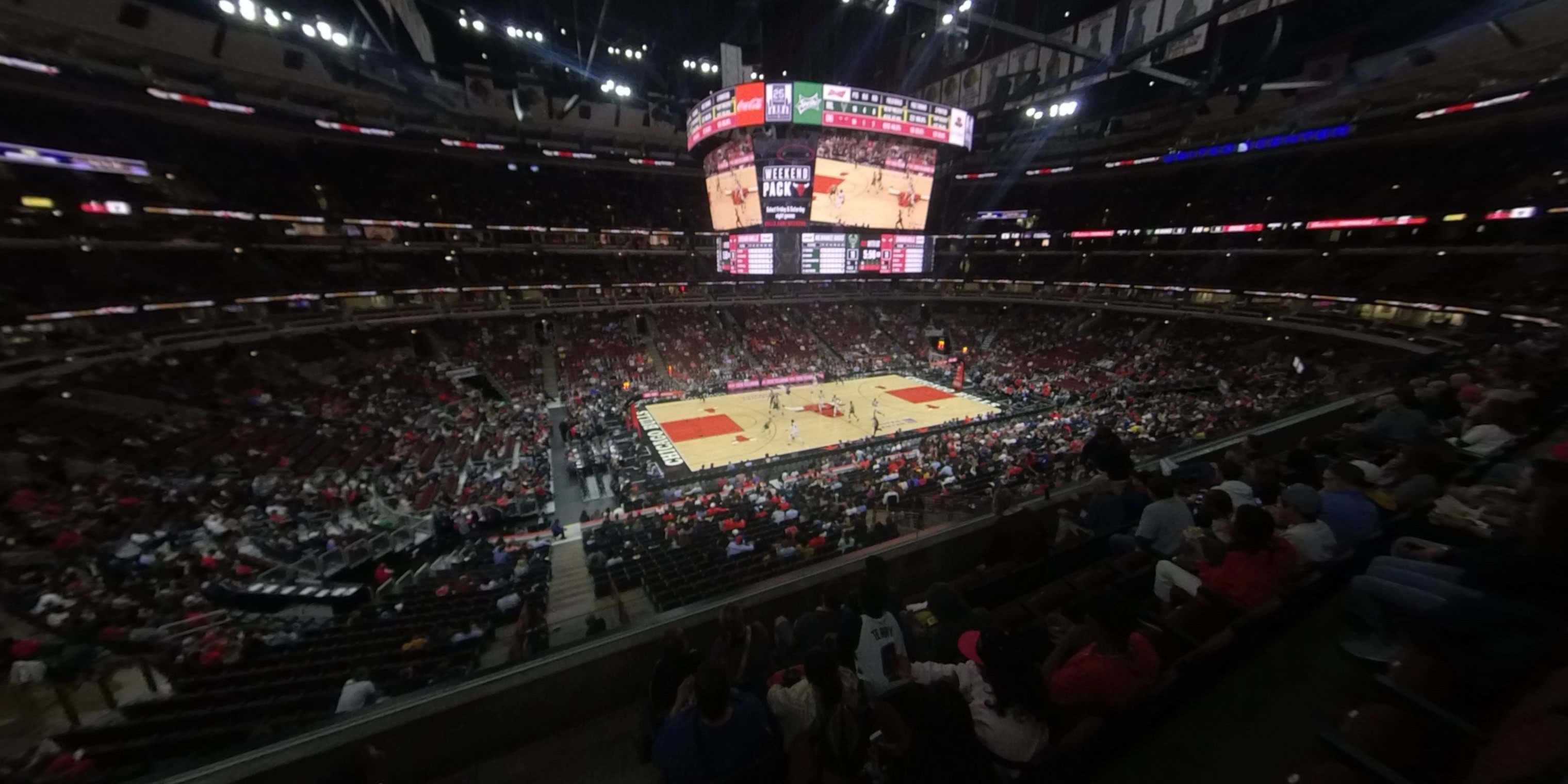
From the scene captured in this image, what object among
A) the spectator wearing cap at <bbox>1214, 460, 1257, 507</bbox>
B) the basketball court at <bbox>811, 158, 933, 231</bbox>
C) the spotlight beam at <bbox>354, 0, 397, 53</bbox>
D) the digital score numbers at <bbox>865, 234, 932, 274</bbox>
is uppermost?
the spotlight beam at <bbox>354, 0, 397, 53</bbox>

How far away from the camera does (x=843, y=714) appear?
7.64ft

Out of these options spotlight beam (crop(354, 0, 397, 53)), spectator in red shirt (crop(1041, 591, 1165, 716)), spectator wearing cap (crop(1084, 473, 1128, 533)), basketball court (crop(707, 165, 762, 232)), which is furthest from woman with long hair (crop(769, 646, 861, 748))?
spotlight beam (crop(354, 0, 397, 53))

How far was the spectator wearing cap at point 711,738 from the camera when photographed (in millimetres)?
2703

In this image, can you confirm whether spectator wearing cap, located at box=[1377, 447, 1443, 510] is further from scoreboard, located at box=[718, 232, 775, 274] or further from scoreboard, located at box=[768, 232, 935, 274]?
scoreboard, located at box=[718, 232, 775, 274]

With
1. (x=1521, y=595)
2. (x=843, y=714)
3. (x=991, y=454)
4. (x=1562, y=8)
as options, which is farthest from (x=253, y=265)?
(x=1562, y=8)

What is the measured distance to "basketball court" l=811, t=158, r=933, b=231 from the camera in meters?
26.3

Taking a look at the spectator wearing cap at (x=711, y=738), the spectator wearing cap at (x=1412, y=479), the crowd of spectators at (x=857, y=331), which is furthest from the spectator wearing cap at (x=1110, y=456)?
the crowd of spectators at (x=857, y=331)

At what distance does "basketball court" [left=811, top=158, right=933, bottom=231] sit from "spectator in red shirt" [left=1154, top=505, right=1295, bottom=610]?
24689mm

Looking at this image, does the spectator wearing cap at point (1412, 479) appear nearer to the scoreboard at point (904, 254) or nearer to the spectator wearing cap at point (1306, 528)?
the spectator wearing cap at point (1306, 528)

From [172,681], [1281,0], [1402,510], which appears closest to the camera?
[1402,510]

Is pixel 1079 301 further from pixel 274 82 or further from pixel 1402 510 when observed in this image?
A: pixel 274 82

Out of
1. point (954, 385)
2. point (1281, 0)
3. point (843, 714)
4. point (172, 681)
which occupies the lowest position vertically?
point (954, 385)

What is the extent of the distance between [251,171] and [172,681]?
33694mm

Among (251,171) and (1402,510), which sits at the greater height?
(251,171)
